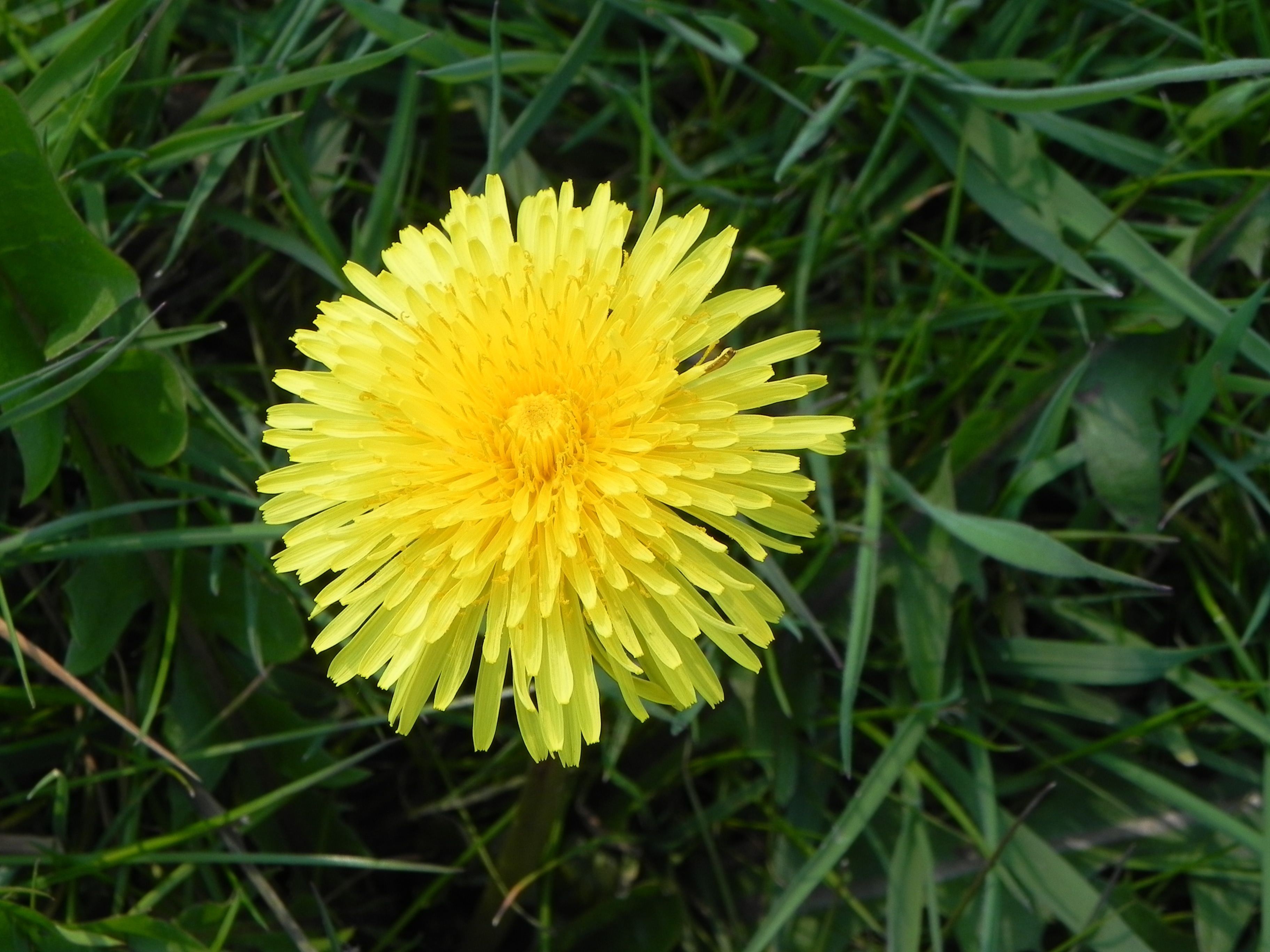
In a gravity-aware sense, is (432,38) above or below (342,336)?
above

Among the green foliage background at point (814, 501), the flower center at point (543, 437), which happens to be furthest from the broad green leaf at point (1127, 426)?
the flower center at point (543, 437)

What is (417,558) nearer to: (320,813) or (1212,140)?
(320,813)

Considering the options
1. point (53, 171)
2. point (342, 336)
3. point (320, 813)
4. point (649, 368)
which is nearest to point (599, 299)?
point (649, 368)

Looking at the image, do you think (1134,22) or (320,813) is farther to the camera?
(1134,22)

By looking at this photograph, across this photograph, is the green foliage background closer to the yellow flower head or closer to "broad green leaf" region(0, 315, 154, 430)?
"broad green leaf" region(0, 315, 154, 430)

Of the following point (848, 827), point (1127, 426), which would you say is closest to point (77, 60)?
point (848, 827)

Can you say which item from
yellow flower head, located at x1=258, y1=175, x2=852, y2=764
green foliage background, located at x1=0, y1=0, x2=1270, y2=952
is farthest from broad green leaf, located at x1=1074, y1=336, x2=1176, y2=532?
yellow flower head, located at x1=258, y1=175, x2=852, y2=764

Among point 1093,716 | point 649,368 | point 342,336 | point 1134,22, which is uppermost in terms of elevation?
point 342,336
